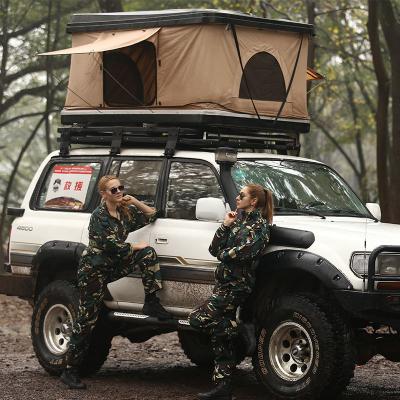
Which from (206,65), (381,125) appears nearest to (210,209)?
(206,65)

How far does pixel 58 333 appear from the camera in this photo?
35.0ft

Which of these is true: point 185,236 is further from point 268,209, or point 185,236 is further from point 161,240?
point 268,209

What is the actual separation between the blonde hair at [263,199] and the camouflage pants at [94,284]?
1173 mm

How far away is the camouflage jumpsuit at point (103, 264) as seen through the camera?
9500 millimetres

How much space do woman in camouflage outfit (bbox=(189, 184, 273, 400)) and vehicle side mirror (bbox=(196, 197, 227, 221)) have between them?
143 millimetres

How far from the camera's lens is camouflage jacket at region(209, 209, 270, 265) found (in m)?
8.59

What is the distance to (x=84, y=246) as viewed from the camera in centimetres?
1027

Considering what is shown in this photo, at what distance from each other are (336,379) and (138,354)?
5031 millimetres

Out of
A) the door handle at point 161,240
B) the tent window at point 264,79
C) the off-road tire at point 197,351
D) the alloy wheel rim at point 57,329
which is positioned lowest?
the off-road tire at point 197,351

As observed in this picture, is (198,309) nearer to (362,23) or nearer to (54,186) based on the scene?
(54,186)

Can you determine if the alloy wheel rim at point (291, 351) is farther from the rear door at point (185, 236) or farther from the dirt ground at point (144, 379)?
the rear door at point (185, 236)

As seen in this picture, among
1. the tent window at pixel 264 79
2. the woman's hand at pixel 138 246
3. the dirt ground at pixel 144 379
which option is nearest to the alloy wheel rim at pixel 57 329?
the dirt ground at pixel 144 379

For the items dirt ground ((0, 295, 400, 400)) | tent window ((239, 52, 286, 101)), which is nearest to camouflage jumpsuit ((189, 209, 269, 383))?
dirt ground ((0, 295, 400, 400))

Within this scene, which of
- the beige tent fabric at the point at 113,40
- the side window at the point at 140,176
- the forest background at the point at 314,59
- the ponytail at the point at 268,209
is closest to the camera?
the ponytail at the point at 268,209
